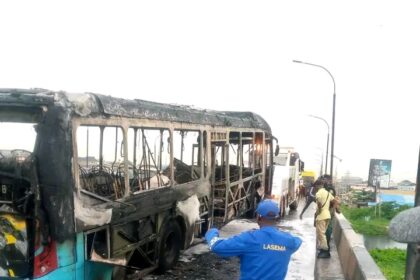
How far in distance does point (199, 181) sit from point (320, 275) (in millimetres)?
2827

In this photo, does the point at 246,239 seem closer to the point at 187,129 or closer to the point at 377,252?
the point at 187,129

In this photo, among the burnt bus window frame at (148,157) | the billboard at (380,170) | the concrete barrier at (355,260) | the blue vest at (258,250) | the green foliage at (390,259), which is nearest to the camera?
the blue vest at (258,250)

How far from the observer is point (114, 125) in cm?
612

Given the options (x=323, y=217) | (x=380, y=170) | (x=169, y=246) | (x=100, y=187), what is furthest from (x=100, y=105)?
(x=380, y=170)

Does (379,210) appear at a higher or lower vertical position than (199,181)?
lower

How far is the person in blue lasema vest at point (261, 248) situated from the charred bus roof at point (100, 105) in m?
2.58

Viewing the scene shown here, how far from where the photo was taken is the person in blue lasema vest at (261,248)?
3.52m

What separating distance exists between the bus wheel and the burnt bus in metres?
0.02

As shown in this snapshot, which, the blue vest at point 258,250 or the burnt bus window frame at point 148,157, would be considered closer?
the blue vest at point 258,250

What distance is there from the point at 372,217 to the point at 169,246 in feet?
121

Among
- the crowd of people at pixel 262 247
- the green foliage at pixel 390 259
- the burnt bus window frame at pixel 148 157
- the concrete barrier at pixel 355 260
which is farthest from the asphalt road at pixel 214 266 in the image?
the green foliage at pixel 390 259

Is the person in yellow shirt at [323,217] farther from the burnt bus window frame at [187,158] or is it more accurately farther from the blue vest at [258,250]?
the blue vest at [258,250]

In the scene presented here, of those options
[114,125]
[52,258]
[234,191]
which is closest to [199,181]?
[234,191]

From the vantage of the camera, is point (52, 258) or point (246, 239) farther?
point (52, 258)
